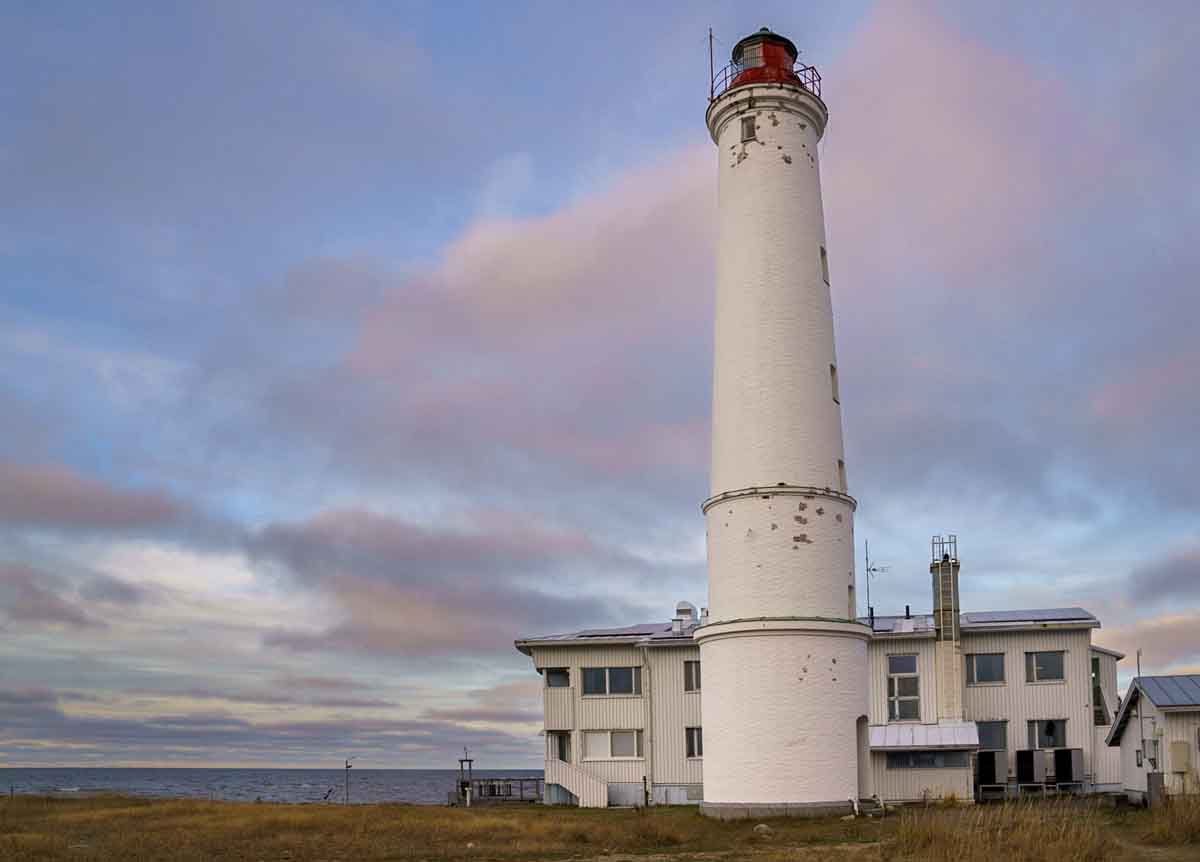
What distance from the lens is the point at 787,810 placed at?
92.0ft

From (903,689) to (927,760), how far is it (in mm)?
2884

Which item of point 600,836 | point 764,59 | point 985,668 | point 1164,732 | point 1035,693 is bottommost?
point 600,836

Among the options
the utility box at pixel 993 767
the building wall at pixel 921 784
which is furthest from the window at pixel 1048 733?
the building wall at pixel 921 784

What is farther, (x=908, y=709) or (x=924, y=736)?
(x=908, y=709)

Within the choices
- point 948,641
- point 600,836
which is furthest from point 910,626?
point 600,836

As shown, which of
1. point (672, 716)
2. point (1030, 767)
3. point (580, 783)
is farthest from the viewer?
point (672, 716)

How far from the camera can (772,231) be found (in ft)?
101

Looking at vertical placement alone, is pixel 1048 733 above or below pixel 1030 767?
above

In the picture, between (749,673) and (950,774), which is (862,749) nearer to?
(749,673)

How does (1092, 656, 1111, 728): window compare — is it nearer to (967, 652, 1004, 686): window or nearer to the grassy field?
(967, 652, 1004, 686): window

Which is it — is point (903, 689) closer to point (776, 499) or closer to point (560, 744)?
A: point (560, 744)

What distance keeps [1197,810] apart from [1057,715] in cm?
1696

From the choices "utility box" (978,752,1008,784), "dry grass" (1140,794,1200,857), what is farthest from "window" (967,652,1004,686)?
"dry grass" (1140,794,1200,857)

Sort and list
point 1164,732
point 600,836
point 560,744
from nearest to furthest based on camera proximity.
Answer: point 600,836 → point 1164,732 → point 560,744
